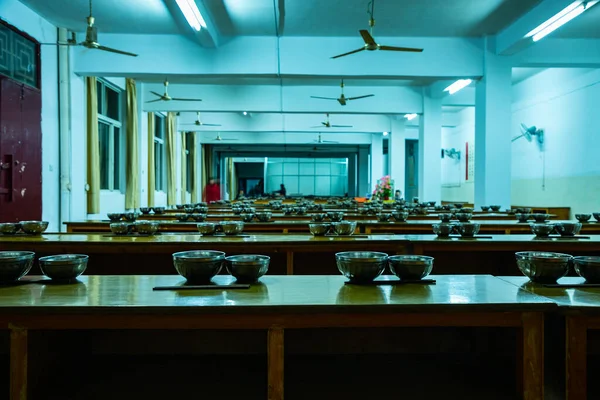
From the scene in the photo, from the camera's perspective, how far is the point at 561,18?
6844mm

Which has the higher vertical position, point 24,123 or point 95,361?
point 24,123

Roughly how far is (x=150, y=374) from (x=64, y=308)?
0.56m

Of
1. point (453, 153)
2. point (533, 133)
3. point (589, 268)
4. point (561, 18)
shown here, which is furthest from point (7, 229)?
point (453, 153)

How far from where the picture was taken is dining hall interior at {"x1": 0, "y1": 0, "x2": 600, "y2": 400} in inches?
57.7

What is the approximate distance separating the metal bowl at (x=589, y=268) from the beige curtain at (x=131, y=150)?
391 inches

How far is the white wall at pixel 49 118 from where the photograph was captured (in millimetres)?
7352

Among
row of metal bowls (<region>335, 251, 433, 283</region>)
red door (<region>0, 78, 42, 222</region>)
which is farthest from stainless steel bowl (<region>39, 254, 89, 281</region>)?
red door (<region>0, 78, 42, 222</region>)

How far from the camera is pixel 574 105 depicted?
9.69m

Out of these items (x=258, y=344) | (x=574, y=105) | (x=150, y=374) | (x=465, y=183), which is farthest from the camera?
(x=465, y=183)

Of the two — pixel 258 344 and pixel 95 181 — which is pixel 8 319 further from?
pixel 95 181

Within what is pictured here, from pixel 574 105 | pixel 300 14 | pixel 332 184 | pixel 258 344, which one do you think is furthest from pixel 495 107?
pixel 332 184

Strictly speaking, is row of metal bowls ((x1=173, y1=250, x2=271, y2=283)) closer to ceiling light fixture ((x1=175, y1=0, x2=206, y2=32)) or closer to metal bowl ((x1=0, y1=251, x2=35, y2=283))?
metal bowl ((x1=0, y1=251, x2=35, y2=283))

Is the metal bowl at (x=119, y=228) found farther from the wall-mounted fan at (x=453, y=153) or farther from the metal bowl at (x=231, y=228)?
the wall-mounted fan at (x=453, y=153)

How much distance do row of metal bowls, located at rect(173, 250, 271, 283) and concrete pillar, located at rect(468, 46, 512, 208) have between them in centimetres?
770
